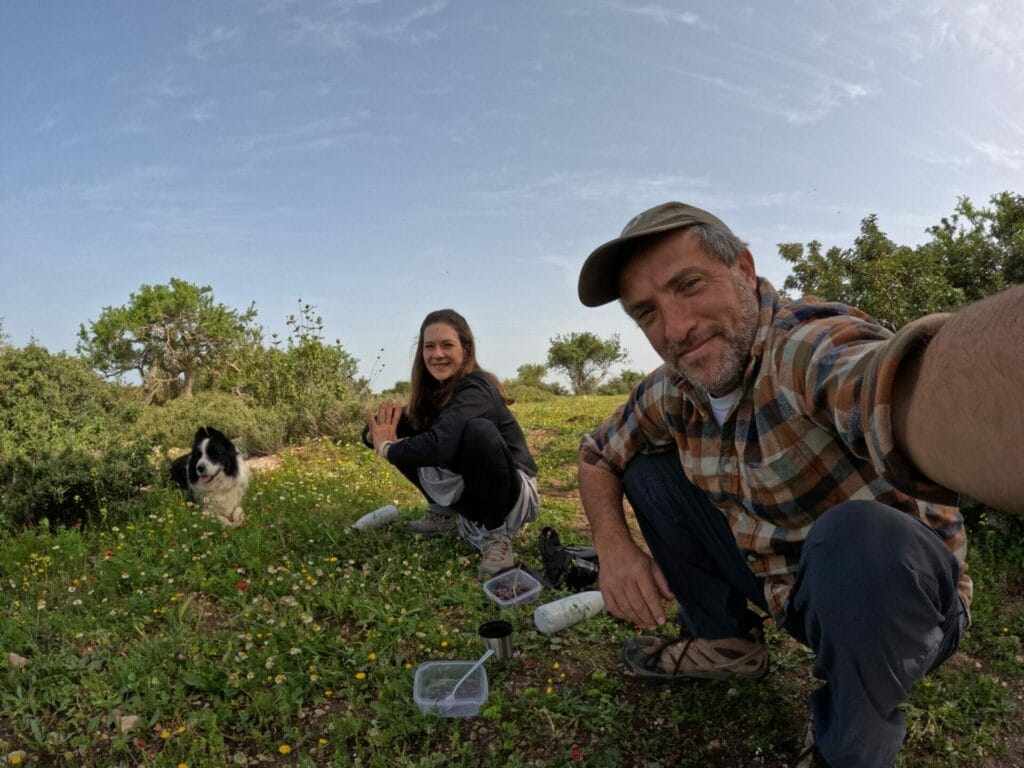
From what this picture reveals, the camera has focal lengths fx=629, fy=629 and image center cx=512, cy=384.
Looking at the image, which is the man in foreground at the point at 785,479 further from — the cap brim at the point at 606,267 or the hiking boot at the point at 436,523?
the hiking boot at the point at 436,523

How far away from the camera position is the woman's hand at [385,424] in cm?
400

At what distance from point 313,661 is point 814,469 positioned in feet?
7.11

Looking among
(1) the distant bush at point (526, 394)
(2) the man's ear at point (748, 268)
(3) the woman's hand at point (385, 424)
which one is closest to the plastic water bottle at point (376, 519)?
(3) the woman's hand at point (385, 424)

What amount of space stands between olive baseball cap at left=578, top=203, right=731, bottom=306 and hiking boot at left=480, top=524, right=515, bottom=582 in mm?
2054

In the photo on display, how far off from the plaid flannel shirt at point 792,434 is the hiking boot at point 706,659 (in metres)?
0.50

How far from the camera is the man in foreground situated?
899mm

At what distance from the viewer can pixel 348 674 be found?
261 centimetres

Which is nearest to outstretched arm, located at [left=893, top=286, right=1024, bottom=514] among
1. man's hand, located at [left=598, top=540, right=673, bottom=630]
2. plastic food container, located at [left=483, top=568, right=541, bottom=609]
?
man's hand, located at [left=598, top=540, right=673, bottom=630]

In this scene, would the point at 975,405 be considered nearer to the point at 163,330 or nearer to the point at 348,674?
the point at 348,674

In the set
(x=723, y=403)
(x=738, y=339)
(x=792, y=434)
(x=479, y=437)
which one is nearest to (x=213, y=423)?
(x=479, y=437)

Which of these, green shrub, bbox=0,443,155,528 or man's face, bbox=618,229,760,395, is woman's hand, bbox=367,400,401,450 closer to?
green shrub, bbox=0,443,155,528

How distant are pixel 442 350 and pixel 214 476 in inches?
89.1

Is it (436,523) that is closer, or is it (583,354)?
(436,523)

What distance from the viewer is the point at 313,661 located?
2.70 meters
